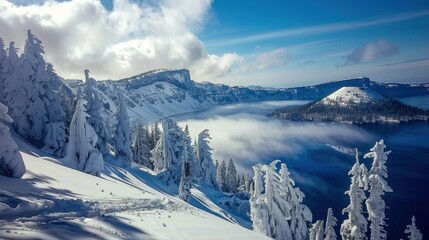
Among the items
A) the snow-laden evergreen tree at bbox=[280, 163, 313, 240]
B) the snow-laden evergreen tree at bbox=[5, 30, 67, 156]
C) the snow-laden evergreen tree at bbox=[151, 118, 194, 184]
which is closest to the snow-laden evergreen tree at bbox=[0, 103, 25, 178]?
the snow-laden evergreen tree at bbox=[5, 30, 67, 156]

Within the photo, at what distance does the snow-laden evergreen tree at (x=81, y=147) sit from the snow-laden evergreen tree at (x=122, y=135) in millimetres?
17554

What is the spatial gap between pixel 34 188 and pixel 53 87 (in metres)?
30.3

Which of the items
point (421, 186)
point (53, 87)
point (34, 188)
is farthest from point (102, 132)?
point (421, 186)

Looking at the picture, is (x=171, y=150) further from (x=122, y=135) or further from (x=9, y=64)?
(x=9, y=64)

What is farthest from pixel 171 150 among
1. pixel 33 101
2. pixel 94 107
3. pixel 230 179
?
pixel 230 179

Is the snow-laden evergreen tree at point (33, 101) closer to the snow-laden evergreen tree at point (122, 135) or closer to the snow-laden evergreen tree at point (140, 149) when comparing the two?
the snow-laden evergreen tree at point (122, 135)

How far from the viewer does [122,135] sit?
5281 cm

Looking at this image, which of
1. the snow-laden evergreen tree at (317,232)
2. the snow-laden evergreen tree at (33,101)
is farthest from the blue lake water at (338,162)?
the snow-laden evergreen tree at (33,101)

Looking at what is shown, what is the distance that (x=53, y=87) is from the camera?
145 feet

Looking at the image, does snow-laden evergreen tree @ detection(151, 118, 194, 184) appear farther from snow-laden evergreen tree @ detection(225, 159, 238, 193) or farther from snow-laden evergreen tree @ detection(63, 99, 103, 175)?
snow-laden evergreen tree @ detection(225, 159, 238, 193)

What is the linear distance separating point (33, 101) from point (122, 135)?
15.4 m

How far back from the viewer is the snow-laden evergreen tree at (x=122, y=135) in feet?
170

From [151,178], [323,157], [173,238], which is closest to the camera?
[173,238]

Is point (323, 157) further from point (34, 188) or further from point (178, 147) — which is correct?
point (34, 188)
